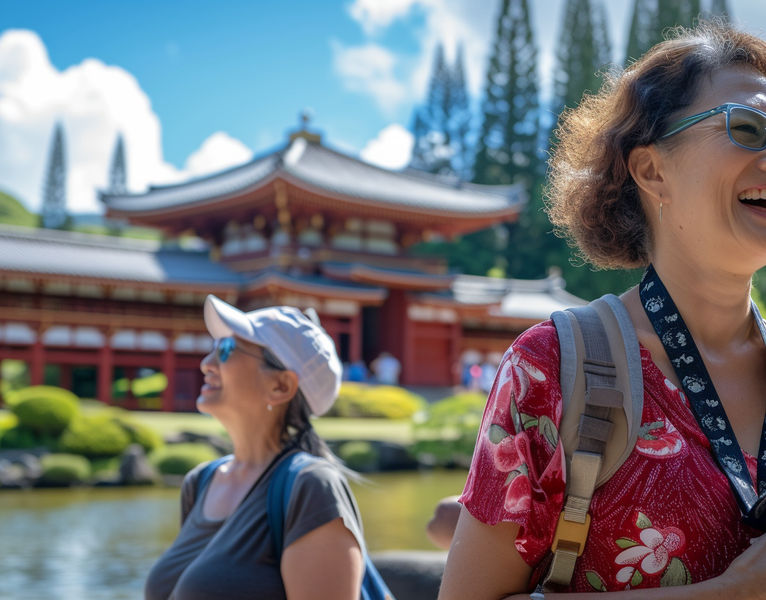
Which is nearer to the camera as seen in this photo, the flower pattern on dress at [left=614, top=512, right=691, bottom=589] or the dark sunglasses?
the flower pattern on dress at [left=614, top=512, right=691, bottom=589]

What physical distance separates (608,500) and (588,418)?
0.38 ft

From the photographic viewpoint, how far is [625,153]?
1412 millimetres

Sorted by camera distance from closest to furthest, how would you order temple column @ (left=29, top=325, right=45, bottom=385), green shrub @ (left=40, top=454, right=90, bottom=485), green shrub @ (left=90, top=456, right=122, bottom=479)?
1. green shrub @ (left=40, top=454, right=90, bottom=485)
2. green shrub @ (left=90, top=456, right=122, bottom=479)
3. temple column @ (left=29, top=325, right=45, bottom=385)

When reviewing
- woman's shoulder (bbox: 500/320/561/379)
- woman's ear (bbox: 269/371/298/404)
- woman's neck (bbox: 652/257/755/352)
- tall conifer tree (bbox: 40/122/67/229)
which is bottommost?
woman's ear (bbox: 269/371/298/404)

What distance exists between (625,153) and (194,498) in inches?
59.5

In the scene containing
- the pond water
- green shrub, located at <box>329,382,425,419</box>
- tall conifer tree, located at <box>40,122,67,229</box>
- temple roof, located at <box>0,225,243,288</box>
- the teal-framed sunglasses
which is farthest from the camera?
tall conifer tree, located at <box>40,122,67,229</box>

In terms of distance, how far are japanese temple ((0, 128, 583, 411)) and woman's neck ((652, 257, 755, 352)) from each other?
16.2 m

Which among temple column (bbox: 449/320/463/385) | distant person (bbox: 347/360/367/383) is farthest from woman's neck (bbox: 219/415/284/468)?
temple column (bbox: 449/320/463/385)

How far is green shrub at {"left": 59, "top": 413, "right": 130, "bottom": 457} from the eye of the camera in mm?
11703

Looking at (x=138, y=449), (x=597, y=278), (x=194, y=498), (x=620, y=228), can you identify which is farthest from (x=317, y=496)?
(x=597, y=278)

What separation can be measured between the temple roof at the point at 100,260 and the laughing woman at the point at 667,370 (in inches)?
635

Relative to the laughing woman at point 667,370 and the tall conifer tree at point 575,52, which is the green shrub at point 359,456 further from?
the tall conifer tree at point 575,52

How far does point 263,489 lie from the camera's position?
6.79ft

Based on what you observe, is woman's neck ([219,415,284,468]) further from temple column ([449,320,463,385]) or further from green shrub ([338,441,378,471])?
temple column ([449,320,463,385])
